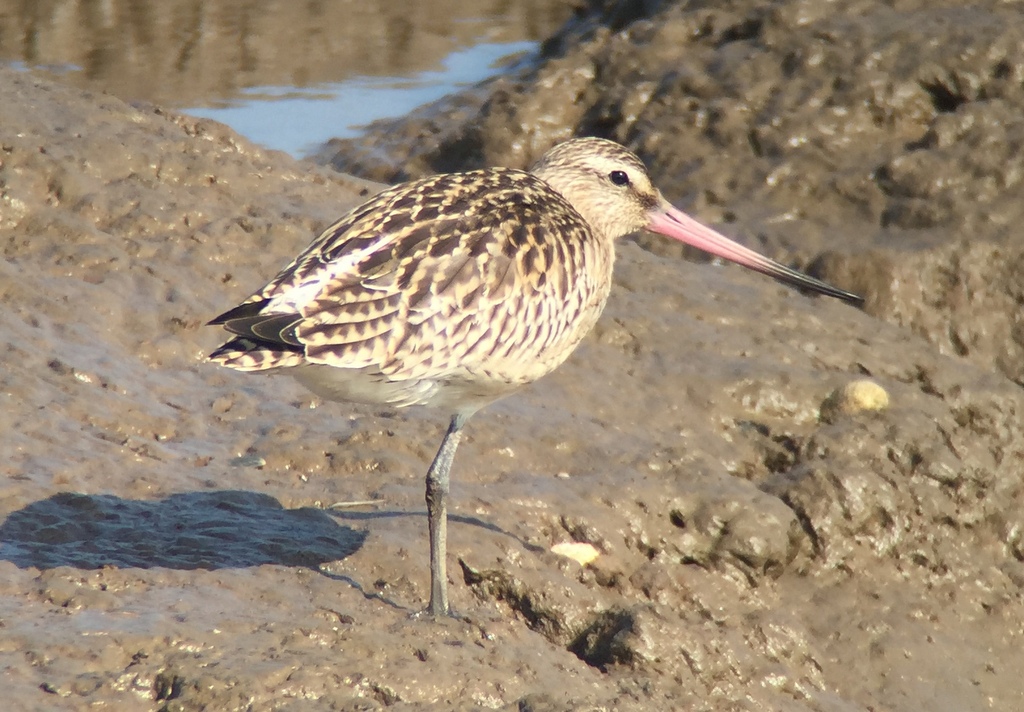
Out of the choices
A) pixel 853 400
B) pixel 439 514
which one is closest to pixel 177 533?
pixel 439 514

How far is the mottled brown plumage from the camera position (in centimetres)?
451

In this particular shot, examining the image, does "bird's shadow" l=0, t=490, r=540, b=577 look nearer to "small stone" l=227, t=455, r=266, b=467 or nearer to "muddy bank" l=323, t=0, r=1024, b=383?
"small stone" l=227, t=455, r=266, b=467

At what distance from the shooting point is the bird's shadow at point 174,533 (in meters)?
4.61

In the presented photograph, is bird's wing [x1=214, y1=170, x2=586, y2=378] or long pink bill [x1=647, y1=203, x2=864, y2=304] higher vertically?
bird's wing [x1=214, y1=170, x2=586, y2=378]

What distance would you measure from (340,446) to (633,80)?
4.32m

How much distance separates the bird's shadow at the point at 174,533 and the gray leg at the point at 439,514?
1.05 ft

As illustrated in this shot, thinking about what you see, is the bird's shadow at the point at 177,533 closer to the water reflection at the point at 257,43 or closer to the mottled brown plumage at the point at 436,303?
the mottled brown plumage at the point at 436,303

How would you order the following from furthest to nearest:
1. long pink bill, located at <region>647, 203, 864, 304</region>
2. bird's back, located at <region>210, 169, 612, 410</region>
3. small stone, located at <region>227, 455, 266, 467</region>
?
1. long pink bill, located at <region>647, 203, 864, 304</region>
2. small stone, located at <region>227, 455, 266, 467</region>
3. bird's back, located at <region>210, 169, 612, 410</region>

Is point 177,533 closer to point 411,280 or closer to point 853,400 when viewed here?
point 411,280

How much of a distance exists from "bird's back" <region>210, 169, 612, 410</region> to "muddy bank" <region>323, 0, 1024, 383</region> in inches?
121

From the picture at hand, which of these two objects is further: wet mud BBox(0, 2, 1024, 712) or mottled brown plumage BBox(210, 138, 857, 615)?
mottled brown plumage BBox(210, 138, 857, 615)

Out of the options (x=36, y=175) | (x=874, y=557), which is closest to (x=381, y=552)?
(x=874, y=557)

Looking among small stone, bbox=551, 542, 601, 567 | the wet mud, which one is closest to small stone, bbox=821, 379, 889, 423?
the wet mud

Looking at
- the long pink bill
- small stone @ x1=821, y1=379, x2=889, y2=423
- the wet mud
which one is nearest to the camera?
the wet mud
